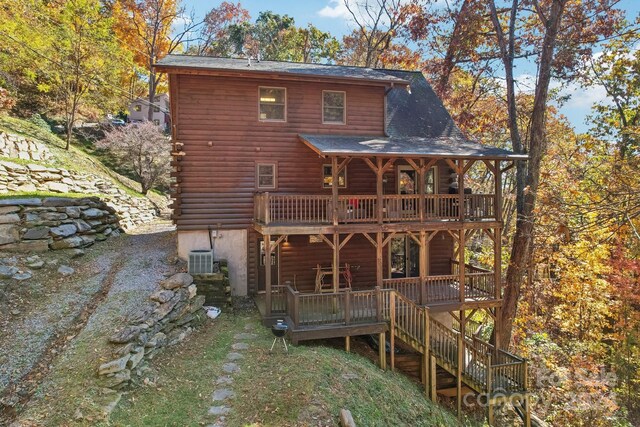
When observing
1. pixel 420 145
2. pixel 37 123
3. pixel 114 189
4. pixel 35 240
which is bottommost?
pixel 35 240

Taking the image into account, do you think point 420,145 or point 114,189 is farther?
point 114,189

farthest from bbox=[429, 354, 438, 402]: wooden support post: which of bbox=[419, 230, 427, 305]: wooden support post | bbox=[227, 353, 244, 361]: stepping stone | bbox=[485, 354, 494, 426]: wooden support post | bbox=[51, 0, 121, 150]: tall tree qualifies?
bbox=[51, 0, 121, 150]: tall tree

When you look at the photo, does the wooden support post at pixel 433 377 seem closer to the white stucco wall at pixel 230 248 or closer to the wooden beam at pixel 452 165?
the wooden beam at pixel 452 165

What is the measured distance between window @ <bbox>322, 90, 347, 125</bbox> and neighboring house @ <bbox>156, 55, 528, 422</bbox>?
5 cm

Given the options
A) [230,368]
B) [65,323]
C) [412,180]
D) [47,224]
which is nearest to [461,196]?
[412,180]

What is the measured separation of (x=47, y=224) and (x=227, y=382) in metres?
9.07

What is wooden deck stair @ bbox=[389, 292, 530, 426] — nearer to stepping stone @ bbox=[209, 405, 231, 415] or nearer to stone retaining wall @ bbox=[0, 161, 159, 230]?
stepping stone @ bbox=[209, 405, 231, 415]

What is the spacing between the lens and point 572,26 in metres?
16.9

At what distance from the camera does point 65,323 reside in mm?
8695

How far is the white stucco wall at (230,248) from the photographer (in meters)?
13.0

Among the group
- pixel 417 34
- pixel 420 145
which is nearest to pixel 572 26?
pixel 417 34

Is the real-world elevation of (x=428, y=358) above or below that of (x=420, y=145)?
below

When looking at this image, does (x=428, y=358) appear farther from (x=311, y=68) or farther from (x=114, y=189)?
(x=114, y=189)

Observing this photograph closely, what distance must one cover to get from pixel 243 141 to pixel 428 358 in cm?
957
